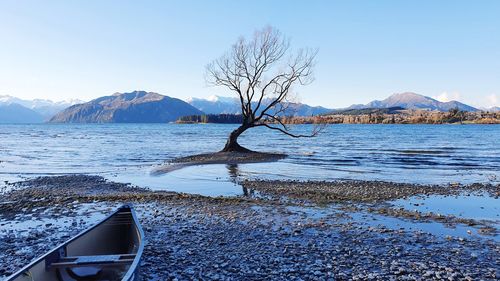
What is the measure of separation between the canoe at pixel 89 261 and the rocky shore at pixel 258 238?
110 cm

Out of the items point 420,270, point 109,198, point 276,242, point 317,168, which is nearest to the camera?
point 420,270

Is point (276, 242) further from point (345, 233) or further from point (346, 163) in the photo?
point (346, 163)

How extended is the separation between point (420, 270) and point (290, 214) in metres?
6.36

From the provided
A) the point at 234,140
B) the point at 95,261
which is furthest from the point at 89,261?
the point at 234,140

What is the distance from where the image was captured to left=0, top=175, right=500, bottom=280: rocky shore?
9.15 m

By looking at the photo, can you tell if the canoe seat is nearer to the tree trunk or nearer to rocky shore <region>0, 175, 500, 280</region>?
rocky shore <region>0, 175, 500, 280</region>

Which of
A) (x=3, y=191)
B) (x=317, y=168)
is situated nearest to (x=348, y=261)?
(x=3, y=191)

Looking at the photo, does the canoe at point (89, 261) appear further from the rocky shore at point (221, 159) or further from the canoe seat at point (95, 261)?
the rocky shore at point (221, 159)

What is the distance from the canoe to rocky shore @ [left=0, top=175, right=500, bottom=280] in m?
1.10

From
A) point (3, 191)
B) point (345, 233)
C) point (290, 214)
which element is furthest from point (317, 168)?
point (3, 191)

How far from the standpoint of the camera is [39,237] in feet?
38.4

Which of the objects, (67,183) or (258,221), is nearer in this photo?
(258,221)

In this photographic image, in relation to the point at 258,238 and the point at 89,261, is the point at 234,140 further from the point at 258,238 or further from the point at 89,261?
the point at 89,261

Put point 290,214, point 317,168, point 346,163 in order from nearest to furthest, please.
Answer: point 290,214
point 317,168
point 346,163
